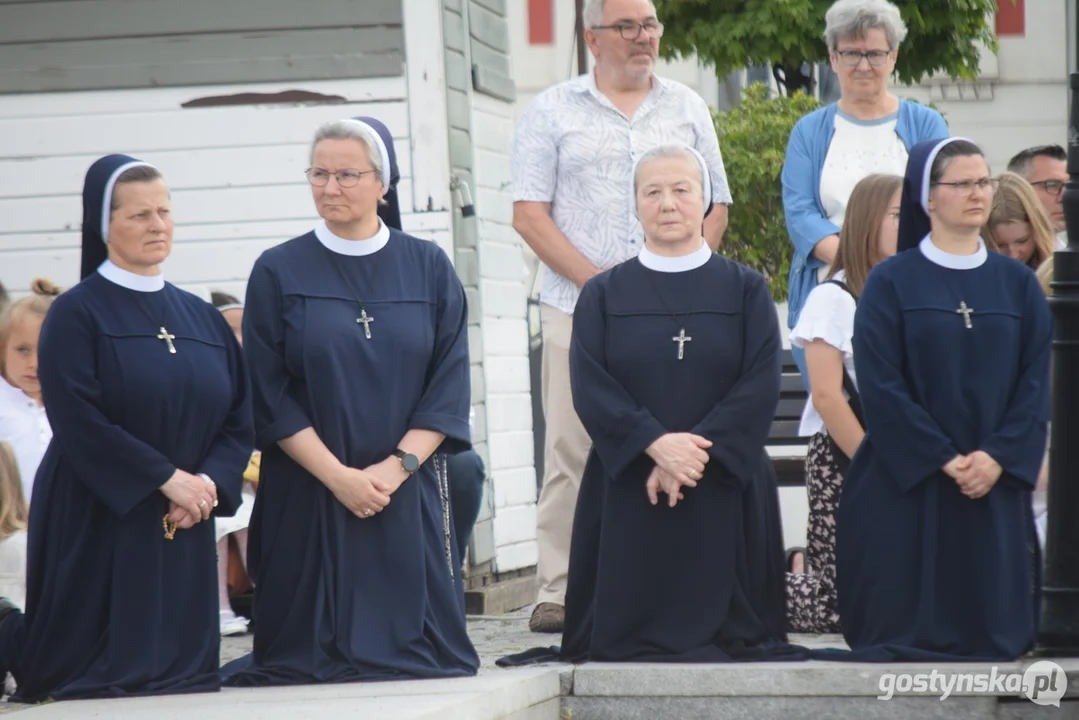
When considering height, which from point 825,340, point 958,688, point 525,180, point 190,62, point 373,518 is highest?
point 190,62

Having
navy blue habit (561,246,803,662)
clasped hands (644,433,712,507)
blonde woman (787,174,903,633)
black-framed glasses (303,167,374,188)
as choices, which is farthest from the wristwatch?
blonde woman (787,174,903,633)

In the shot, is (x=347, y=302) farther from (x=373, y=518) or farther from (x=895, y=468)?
(x=895, y=468)

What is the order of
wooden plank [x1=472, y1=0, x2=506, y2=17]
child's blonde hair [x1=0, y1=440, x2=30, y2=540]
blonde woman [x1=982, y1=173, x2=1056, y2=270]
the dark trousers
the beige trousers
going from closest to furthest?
child's blonde hair [x1=0, y1=440, x2=30, y2=540], the beige trousers, blonde woman [x1=982, y1=173, x2=1056, y2=270], the dark trousers, wooden plank [x1=472, y1=0, x2=506, y2=17]

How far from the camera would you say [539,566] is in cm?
742

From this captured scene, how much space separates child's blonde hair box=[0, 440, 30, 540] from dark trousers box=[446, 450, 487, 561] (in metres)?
1.78

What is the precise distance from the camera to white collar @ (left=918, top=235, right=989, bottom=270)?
252 inches

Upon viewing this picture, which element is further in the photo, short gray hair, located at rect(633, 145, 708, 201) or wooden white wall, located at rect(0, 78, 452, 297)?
wooden white wall, located at rect(0, 78, 452, 297)

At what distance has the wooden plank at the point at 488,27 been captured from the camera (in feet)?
29.8

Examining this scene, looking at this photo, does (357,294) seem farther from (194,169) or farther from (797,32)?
(797,32)

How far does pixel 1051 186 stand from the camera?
27.2ft

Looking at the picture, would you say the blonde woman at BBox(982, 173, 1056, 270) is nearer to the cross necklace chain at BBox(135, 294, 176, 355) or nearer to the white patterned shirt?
the white patterned shirt

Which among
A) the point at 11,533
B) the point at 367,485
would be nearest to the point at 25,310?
the point at 11,533

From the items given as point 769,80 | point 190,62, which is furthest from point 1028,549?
point 769,80

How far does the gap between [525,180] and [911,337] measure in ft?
6.11
